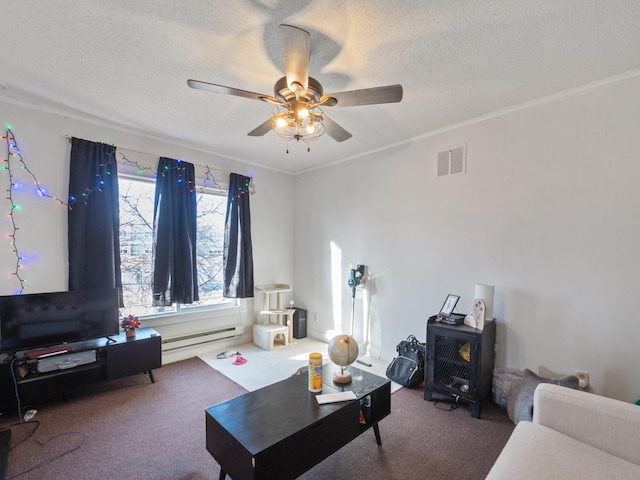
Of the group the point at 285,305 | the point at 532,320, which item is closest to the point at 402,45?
the point at 532,320

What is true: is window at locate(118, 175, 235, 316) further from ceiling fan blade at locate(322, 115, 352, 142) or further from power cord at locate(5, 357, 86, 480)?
ceiling fan blade at locate(322, 115, 352, 142)

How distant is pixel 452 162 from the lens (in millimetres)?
3020

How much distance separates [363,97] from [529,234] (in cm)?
189

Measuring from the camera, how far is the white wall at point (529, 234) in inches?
84.8

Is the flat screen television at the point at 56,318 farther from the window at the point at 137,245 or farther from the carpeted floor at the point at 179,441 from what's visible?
the carpeted floor at the point at 179,441

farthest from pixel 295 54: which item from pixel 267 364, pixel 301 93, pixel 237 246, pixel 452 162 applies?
pixel 267 364

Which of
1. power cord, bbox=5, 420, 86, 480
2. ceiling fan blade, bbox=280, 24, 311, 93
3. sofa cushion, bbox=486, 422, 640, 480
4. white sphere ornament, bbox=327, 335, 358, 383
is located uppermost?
ceiling fan blade, bbox=280, 24, 311, 93

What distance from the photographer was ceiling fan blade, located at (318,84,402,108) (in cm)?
169

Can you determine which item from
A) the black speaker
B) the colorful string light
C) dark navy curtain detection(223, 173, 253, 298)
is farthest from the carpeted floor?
the black speaker

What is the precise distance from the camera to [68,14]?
162 cm

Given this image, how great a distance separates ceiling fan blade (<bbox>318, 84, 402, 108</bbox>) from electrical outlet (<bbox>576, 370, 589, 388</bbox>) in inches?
96.1

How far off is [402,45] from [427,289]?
229 centimetres

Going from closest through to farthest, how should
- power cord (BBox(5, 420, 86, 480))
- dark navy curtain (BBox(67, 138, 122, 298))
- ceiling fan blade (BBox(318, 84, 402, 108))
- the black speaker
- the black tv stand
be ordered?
ceiling fan blade (BBox(318, 84, 402, 108)) < power cord (BBox(5, 420, 86, 480)) < the black tv stand < dark navy curtain (BBox(67, 138, 122, 298)) < the black speaker

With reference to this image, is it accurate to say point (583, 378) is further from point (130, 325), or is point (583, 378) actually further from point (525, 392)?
point (130, 325)
